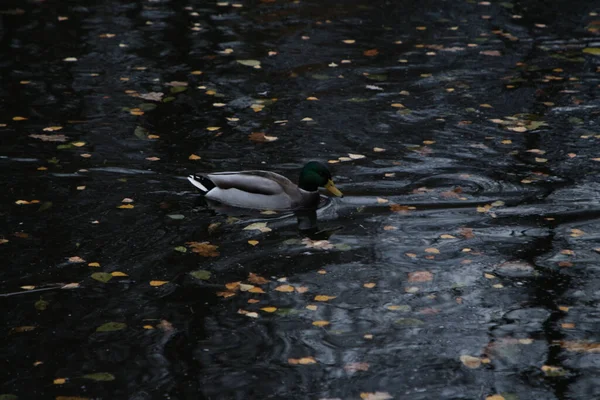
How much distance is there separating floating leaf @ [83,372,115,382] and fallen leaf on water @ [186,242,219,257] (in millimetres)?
1937

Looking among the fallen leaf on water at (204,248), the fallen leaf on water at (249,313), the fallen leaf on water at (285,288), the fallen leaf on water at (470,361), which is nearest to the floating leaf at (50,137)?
the fallen leaf on water at (204,248)

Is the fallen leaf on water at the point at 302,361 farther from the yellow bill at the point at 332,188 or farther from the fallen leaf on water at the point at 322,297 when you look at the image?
the yellow bill at the point at 332,188

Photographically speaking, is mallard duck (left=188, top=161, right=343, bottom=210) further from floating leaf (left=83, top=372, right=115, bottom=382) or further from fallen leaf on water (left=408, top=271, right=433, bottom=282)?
floating leaf (left=83, top=372, right=115, bottom=382)

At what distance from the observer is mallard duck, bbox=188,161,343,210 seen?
29.2 ft

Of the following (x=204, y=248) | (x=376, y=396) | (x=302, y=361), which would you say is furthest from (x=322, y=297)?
(x=376, y=396)

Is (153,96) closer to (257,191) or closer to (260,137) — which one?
(260,137)

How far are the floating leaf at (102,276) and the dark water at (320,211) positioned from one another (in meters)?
0.02

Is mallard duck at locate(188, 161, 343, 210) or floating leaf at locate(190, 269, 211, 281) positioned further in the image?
mallard duck at locate(188, 161, 343, 210)

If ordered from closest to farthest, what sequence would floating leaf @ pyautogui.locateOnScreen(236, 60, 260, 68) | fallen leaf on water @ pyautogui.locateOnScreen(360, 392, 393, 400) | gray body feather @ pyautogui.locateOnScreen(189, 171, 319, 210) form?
fallen leaf on water @ pyautogui.locateOnScreen(360, 392, 393, 400)
gray body feather @ pyautogui.locateOnScreen(189, 171, 319, 210)
floating leaf @ pyautogui.locateOnScreen(236, 60, 260, 68)

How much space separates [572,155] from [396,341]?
4.36 metres

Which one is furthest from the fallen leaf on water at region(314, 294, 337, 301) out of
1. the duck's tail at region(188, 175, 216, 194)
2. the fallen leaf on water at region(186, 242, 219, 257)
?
the duck's tail at region(188, 175, 216, 194)

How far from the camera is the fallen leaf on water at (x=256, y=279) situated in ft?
24.3

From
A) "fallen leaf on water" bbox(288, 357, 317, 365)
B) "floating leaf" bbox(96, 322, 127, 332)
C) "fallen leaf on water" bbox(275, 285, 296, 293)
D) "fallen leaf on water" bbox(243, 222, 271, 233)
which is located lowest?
"fallen leaf on water" bbox(243, 222, 271, 233)

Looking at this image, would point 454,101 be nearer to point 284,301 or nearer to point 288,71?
point 288,71
